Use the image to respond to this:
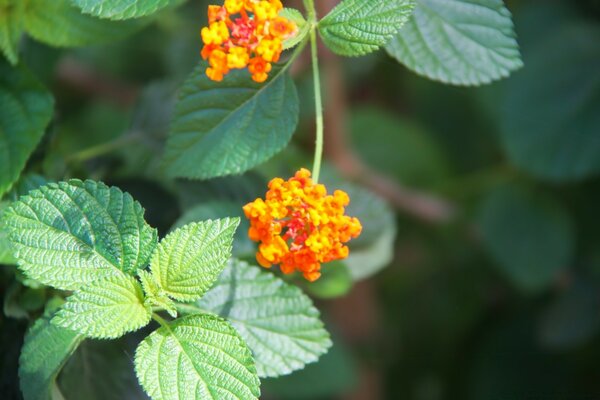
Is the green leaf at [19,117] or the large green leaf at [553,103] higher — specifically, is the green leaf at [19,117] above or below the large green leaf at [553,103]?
above

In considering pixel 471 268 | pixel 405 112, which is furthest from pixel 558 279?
pixel 405 112

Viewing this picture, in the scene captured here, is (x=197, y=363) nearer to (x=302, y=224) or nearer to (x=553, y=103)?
(x=302, y=224)

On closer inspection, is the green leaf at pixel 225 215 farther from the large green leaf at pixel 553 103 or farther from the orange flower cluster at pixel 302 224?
the large green leaf at pixel 553 103

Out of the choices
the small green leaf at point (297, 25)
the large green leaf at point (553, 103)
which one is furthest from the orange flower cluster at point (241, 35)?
the large green leaf at point (553, 103)

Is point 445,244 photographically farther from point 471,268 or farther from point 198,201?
point 198,201

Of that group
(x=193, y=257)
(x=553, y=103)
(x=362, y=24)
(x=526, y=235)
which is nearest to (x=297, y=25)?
(x=362, y=24)

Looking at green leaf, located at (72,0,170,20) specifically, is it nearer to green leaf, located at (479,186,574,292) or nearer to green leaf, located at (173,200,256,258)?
green leaf, located at (173,200,256,258)

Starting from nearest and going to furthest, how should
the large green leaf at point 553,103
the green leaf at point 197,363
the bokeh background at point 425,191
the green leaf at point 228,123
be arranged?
the green leaf at point 197,363 < the green leaf at point 228,123 < the bokeh background at point 425,191 < the large green leaf at point 553,103

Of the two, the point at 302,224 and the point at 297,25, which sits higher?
the point at 297,25
